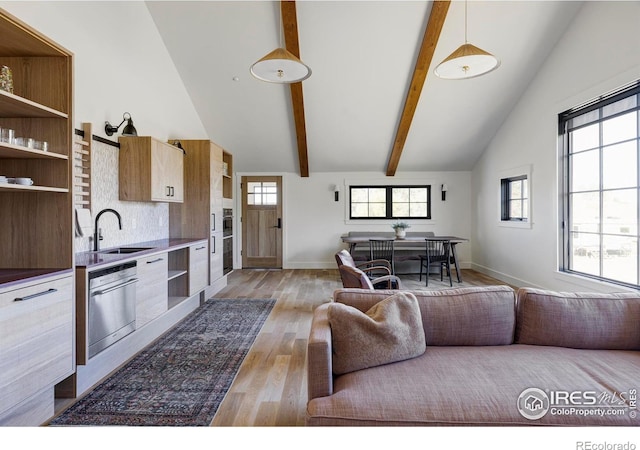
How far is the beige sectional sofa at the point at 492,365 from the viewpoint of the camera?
1370 millimetres

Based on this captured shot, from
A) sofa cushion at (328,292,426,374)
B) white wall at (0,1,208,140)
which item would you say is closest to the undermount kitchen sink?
white wall at (0,1,208,140)

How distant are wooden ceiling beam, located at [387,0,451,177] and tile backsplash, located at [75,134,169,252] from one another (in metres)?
3.79

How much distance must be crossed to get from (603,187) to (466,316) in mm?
3100

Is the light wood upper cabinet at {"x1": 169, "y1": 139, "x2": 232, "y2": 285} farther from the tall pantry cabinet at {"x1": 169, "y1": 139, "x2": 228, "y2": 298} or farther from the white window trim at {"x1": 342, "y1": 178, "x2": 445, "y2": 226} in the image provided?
the white window trim at {"x1": 342, "y1": 178, "x2": 445, "y2": 226}

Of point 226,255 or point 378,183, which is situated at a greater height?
point 378,183

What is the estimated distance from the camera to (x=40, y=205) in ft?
7.35

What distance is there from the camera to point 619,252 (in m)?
3.69

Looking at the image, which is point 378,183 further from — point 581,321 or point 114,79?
point 581,321

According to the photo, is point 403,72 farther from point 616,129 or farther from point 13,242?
point 13,242

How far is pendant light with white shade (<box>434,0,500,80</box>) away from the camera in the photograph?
2955mm

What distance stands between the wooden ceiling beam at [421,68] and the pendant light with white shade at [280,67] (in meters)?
1.94

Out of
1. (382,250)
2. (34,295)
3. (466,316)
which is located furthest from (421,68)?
(34,295)

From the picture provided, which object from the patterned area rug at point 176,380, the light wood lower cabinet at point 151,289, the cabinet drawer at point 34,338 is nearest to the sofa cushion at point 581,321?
the patterned area rug at point 176,380

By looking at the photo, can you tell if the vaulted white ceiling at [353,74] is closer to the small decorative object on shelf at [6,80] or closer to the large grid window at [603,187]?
the large grid window at [603,187]
